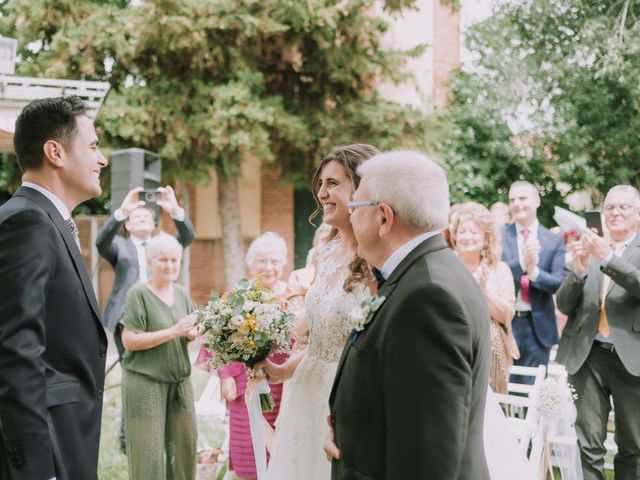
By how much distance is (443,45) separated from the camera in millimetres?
17859

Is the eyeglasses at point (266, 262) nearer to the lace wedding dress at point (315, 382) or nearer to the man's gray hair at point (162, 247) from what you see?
the man's gray hair at point (162, 247)

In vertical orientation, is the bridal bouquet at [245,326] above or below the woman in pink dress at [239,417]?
above

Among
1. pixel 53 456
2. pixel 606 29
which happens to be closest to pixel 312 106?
pixel 606 29

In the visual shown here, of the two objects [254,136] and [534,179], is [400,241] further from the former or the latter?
[534,179]

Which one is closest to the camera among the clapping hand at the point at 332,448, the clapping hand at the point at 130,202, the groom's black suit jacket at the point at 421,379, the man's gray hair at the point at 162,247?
the groom's black suit jacket at the point at 421,379

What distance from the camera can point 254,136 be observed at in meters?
14.4

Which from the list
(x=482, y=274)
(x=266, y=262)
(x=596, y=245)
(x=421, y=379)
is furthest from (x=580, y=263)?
(x=421, y=379)

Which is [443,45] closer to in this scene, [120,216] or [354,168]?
[120,216]

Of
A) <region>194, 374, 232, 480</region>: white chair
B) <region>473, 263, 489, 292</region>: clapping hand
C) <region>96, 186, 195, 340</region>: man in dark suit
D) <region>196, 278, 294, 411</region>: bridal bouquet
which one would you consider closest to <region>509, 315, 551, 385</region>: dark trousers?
<region>473, 263, 489, 292</region>: clapping hand

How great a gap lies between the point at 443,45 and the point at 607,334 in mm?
13570

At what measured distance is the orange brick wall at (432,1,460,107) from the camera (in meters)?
17.6

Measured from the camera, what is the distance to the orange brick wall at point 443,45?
693 inches

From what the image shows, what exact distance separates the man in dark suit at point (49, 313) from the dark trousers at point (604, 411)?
158 inches

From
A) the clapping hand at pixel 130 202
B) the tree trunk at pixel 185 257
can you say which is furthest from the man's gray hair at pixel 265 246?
the tree trunk at pixel 185 257
